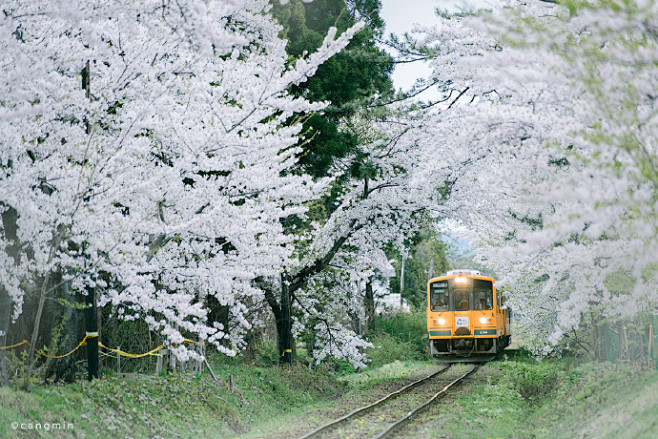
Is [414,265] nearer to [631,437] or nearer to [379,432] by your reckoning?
[379,432]

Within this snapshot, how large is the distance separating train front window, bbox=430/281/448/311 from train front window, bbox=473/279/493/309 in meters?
0.90

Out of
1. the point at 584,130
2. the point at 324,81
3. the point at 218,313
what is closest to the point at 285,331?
the point at 218,313

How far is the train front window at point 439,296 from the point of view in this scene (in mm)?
19156

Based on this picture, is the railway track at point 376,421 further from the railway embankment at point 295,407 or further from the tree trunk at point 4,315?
the tree trunk at point 4,315

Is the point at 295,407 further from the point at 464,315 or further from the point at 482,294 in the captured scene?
the point at 482,294

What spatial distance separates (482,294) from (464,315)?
845 millimetres

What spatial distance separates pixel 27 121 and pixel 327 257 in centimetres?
872

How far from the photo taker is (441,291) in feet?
63.3

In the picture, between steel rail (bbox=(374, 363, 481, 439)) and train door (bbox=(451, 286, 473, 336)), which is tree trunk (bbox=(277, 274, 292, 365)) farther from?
train door (bbox=(451, 286, 473, 336))

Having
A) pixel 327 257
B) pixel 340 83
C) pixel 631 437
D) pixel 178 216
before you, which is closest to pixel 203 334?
pixel 178 216

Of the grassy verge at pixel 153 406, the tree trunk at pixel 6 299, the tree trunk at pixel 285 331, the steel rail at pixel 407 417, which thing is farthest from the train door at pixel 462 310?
the tree trunk at pixel 6 299

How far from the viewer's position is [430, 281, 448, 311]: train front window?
19.2 meters

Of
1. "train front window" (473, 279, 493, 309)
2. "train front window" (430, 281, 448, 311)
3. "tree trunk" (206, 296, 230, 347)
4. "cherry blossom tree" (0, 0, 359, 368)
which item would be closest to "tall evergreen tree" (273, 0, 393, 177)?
"tree trunk" (206, 296, 230, 347)

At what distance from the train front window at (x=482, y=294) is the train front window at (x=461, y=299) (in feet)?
0.82
